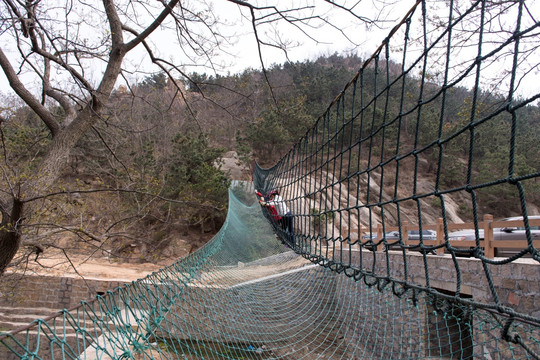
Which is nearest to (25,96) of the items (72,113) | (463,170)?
(72,113)

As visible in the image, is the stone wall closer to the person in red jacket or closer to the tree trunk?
the person in red jacket

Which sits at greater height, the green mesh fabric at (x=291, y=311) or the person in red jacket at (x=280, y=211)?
the person in red jacket at (x=280, y=211)

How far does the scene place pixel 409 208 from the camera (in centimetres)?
1366

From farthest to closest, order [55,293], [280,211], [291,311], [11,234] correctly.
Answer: [55,293], [291,311], [280,211], [11,234]

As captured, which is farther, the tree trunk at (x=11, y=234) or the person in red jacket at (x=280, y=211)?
the person in red jacket at (x=280, y=211)

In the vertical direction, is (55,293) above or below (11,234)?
below

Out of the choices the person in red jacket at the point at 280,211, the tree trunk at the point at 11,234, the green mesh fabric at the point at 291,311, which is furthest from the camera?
the person in red jacket at the point at 280,211

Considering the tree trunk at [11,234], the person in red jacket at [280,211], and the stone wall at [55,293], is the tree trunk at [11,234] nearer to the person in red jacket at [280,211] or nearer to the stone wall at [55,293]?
the person in red jacket at [280,211]

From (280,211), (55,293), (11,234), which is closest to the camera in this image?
(11,234)

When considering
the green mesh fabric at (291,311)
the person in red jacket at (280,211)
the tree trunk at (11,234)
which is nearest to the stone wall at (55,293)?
the green mesh fabric at (291,311)

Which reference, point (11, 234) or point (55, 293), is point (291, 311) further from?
point (55, 293)

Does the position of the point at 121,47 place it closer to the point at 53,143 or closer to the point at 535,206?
the point at 53,143

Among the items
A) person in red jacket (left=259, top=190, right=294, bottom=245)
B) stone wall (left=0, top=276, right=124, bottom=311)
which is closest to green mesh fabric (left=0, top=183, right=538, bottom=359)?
person in red jacket (left=259, top=190, right=294, bottom=245)

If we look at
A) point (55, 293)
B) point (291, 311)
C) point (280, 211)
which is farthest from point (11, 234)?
point (55, 293)
